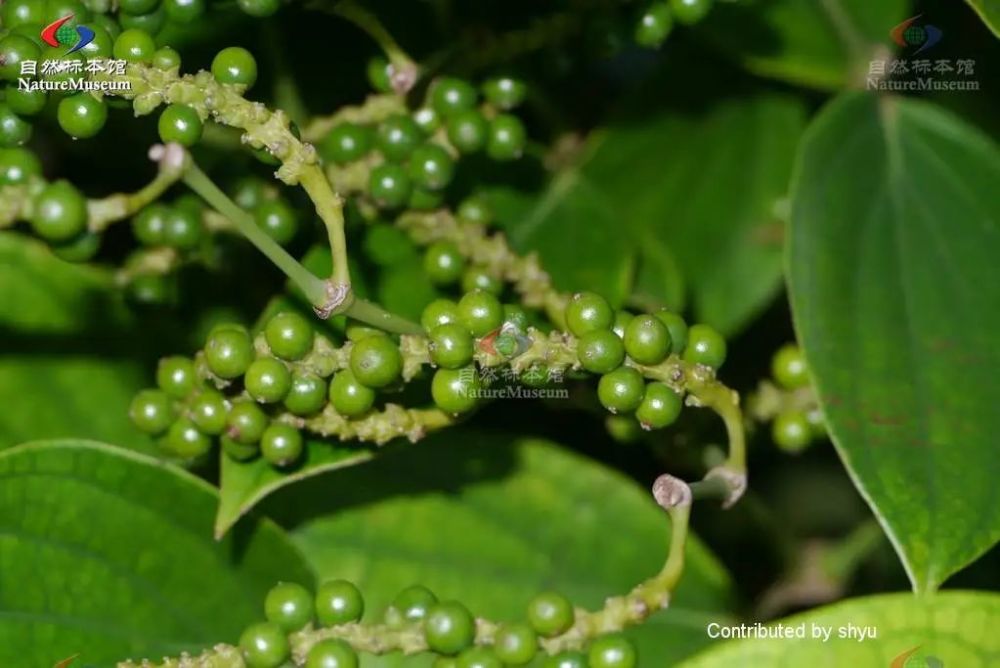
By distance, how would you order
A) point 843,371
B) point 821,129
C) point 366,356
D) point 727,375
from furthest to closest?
point 727,375 < point 821,129 < point 843,371 < point 366,356

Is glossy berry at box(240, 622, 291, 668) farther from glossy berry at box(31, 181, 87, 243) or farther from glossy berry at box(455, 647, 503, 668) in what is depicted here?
glossy berry at box(31, 181, 87, 243)

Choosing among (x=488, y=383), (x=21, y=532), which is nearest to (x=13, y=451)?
(x=21, y=532)

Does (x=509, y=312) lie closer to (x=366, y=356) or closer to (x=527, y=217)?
(x=366, y=356)

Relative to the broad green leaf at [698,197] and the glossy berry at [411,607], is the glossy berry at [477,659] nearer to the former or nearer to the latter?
the glossy berry at [411,607]

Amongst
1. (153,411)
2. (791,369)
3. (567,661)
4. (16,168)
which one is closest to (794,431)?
(791,369)

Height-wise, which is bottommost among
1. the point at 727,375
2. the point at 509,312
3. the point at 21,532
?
the point at 21,532

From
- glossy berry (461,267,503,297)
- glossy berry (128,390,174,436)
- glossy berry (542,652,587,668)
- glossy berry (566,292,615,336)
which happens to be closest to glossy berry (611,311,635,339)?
glossy berry (566,292,615,336)
